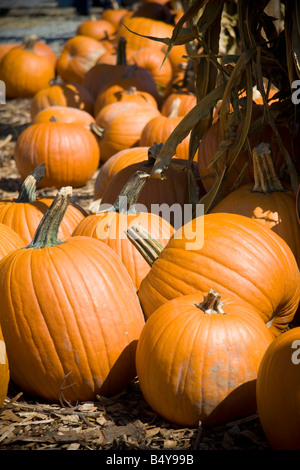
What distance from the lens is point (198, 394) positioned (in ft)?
7.47

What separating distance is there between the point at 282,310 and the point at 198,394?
696 millimetres

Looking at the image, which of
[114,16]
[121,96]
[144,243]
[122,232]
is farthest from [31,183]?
[114,16]

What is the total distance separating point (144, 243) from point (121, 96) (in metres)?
4.36

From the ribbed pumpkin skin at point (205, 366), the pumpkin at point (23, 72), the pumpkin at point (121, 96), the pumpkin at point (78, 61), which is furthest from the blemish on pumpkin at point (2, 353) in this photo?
the pumpkin at point (78, 61)

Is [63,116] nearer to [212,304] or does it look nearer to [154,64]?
[154,64]

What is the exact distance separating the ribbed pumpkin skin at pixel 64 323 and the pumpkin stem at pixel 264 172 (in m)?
1.01

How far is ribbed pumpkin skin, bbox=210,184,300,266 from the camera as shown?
3.06 meters

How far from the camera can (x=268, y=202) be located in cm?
312

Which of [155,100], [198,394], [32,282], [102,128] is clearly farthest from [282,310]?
[155,100]

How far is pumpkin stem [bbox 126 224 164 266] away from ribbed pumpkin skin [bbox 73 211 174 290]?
0.20 meters

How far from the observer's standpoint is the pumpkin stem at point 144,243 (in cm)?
284

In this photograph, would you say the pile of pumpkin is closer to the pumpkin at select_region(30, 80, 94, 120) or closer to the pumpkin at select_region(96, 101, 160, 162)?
the pumpkin at select_region(96, 101, 160, 162)

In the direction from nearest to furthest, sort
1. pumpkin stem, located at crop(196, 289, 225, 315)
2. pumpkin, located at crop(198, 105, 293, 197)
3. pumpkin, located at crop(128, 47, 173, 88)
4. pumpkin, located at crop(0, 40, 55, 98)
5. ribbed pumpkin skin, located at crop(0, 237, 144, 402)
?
1. pumpkin stem, located at crop(196, 289, 225, 315)
2. ribbed pumpkin skin, located at crop(0, 237, 144, 402)
3. pumpkin, located at crop(198, 105, 293, 197)
4. pumpkin, located at crop(128, 47, 173, 88)
5. pumpkin, located at crop(0, 40, 55, 98)

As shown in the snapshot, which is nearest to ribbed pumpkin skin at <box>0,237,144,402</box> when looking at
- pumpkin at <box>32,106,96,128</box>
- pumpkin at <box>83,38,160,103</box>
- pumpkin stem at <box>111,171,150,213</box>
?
pumpkin stem at <box>111,171,150,213</box>
